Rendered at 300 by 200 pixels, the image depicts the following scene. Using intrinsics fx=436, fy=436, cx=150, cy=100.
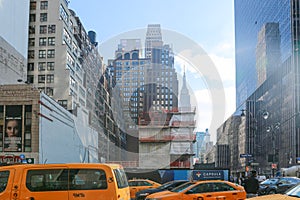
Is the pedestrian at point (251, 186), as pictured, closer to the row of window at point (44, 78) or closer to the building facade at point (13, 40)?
the building facade at point (13, 40)

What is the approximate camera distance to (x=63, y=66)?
69.8 m

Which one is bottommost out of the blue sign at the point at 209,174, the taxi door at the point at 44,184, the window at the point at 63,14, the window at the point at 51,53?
the blue sign at the point at 209,174

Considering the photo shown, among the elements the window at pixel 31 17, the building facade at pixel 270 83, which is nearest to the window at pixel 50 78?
the window at pixel 31 17

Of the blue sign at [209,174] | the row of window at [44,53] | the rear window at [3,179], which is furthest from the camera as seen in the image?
the row of window at [44,53]

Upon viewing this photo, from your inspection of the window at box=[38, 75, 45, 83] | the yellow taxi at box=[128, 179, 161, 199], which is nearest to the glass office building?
the window at box=[38, 75, 45, 83]

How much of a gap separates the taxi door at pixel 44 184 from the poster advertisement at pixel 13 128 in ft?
102

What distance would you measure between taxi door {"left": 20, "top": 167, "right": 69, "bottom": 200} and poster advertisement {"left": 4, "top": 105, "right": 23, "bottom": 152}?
3094cm

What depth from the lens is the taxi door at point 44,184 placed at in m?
11.9

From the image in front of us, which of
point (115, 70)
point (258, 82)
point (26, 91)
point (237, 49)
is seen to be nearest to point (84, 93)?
point (115, 70)

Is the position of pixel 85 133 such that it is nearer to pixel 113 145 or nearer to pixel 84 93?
pixel 84 93

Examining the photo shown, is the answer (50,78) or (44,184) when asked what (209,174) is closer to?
(44,184)

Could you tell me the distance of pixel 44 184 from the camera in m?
12.1

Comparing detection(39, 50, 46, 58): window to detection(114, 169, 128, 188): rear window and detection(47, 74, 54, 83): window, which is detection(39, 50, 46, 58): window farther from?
detection(114, 169, 128, 188): rear window

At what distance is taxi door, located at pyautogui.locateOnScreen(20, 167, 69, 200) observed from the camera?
11.9m
